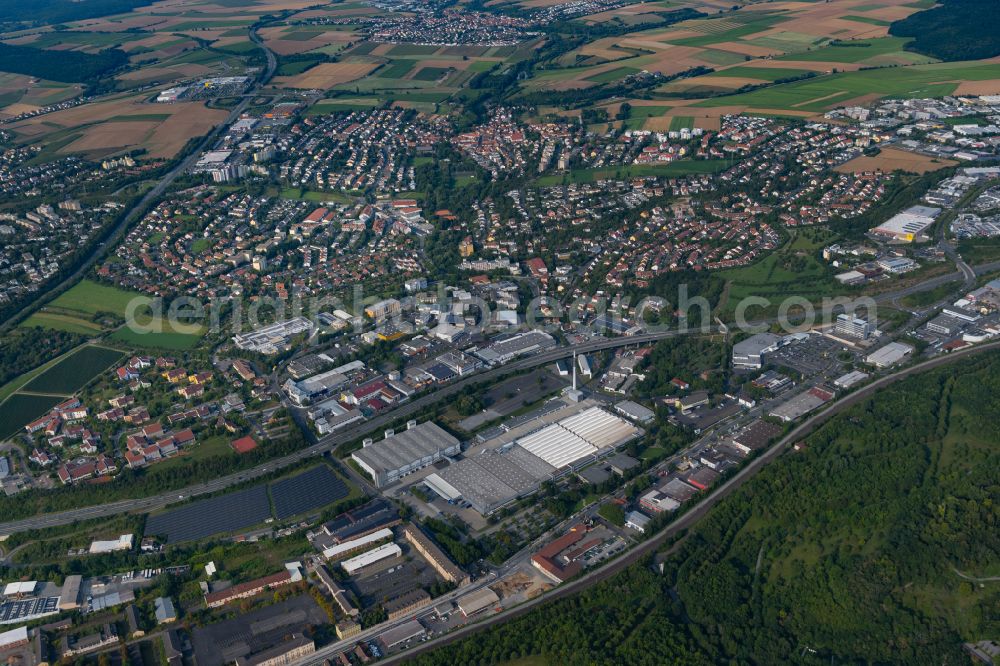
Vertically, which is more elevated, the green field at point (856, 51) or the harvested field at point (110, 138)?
the green field at point (856, 51)

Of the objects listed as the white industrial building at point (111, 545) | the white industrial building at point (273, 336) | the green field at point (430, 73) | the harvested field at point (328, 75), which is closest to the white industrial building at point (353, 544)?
the white industrial building at point (111, 545)

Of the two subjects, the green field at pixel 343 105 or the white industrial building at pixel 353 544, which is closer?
the white industrial building at pixel 353 544

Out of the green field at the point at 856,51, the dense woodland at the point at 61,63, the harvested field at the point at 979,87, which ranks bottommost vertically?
the harvested field at the point at 979,87

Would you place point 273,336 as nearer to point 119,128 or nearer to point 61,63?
point 119,128

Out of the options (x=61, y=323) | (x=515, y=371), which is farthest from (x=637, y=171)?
(x=61, y=323)

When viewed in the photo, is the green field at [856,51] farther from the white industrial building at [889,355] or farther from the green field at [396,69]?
the white industrial building at [889,355]
